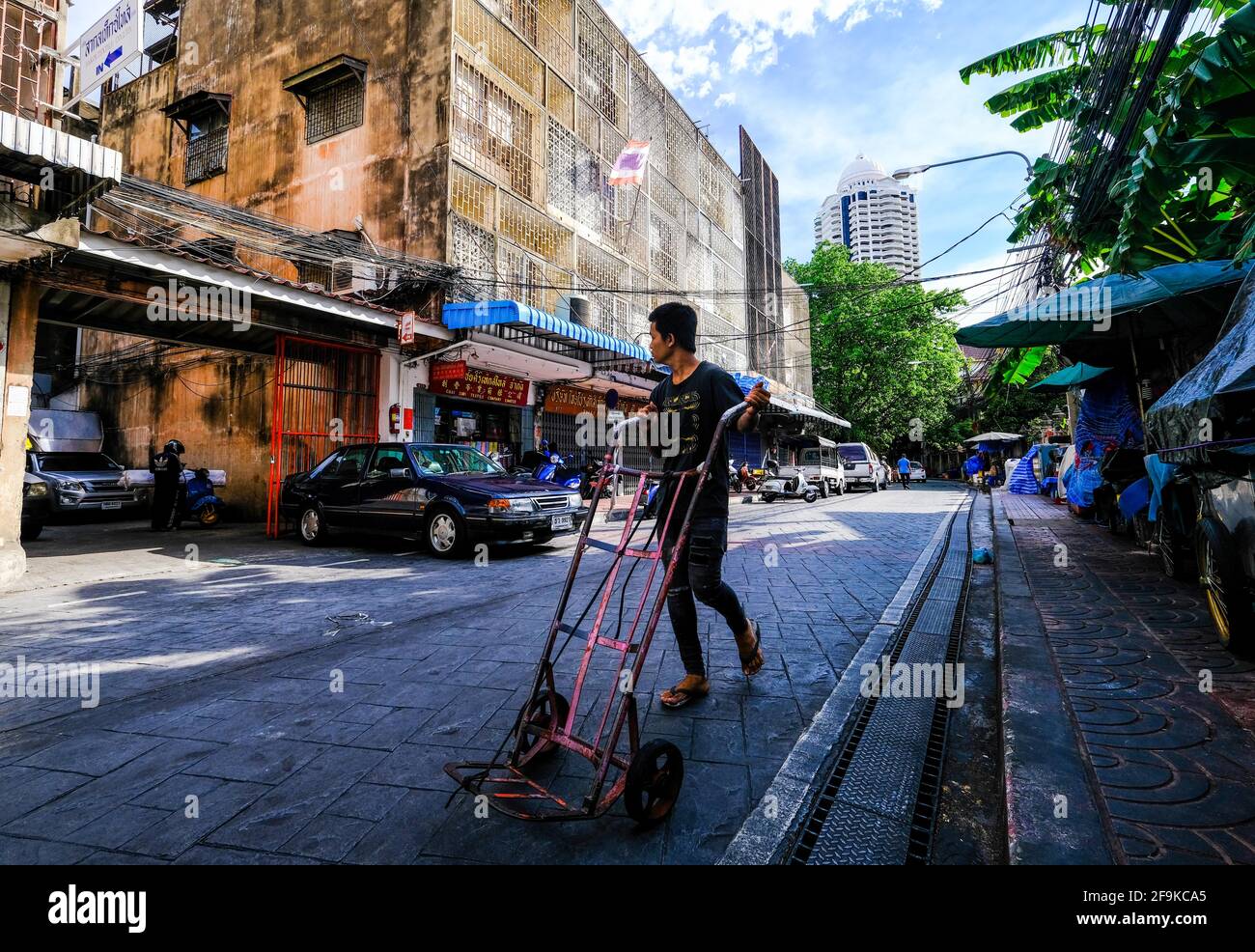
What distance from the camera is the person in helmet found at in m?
11.0

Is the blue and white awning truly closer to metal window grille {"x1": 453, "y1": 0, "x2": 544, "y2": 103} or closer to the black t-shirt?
metal window grille {"x1": 453, "y1": 0, "x2": 544, "y2": 103}

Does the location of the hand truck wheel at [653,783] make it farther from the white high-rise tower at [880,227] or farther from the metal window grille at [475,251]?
the white high-rise tower at [880,227]

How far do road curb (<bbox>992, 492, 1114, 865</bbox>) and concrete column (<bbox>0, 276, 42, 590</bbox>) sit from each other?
909cm

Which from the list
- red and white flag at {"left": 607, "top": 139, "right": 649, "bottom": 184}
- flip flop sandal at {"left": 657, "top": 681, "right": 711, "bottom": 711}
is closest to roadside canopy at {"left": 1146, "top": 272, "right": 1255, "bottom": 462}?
flip flop sandal at {"left": 657, "top": 681, "right": 711, "bottom": 711}

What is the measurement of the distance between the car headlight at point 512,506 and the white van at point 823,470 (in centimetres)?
1419

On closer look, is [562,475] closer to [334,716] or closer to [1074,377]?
[1074,377]

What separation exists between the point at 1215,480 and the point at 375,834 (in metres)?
4.54

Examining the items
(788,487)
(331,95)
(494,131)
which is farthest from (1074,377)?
(331,95)

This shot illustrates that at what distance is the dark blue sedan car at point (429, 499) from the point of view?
779 centimetres

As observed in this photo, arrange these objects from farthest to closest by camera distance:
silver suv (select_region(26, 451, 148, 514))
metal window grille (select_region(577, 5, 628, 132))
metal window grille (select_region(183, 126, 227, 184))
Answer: metal window grille (select_region(577, 5, 628, 132)), metal window grille (select_region(183, 126, 227, 184)), silver suv (select_region(26, 451, 148, 514))

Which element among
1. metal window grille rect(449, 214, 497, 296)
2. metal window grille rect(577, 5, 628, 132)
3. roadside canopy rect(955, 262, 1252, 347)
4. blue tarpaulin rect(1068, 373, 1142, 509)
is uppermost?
metal window grille rect(577, 5, 628, 132)

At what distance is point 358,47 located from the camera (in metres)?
13.8
